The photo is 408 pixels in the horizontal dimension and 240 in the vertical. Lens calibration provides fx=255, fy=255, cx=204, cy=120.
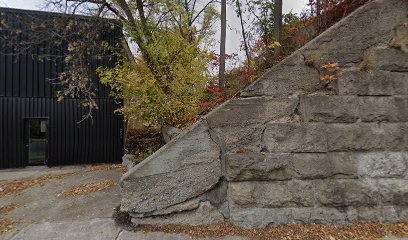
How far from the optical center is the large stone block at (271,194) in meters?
3.51

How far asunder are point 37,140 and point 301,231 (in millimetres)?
10981

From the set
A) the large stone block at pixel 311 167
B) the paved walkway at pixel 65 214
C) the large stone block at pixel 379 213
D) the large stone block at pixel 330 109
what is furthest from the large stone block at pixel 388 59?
the paved walkway at pixel 65 214

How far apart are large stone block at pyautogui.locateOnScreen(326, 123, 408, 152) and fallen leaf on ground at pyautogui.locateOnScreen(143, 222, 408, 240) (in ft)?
3.42

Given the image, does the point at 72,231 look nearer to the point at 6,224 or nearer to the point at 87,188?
the point at 6,224

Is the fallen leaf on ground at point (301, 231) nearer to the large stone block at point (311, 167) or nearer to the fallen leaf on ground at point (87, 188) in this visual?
the large stone block at point (311, 167)

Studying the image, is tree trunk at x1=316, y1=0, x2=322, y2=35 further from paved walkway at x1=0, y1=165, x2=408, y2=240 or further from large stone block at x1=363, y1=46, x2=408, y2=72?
paved walkway at x1=0, y1=165, x2=408, y2=240

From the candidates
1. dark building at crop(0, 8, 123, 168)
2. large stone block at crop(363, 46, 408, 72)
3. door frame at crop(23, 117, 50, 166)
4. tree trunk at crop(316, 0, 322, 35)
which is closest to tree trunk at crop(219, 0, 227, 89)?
tree trunk at crop(316, 0, 322, 35)

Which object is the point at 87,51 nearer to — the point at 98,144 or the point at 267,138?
the point at 98,144

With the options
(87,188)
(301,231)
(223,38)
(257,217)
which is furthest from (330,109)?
(87,188)

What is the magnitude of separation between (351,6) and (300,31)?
902 millimetres

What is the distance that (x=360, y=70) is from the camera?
365cm

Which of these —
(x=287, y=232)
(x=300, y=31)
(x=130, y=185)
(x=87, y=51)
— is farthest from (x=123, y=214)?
(x=87, y=51)

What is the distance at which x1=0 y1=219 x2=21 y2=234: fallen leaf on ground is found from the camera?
366 cm

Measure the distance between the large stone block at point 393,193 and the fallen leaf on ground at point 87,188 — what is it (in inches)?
197
